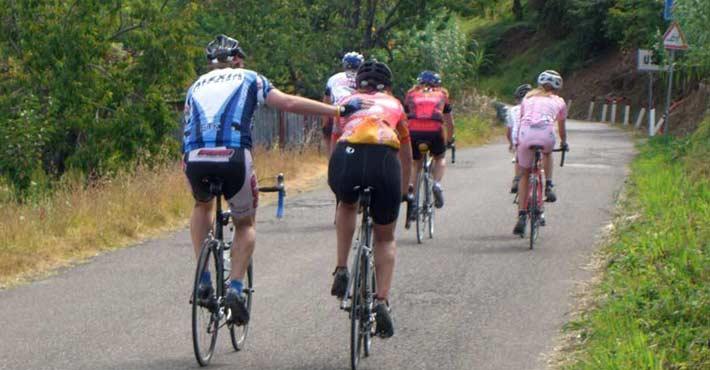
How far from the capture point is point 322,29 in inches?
1251

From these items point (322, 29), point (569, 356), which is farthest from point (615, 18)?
point (569, 356)

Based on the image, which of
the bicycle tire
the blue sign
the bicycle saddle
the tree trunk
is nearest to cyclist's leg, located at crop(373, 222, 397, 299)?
the bicycle tire

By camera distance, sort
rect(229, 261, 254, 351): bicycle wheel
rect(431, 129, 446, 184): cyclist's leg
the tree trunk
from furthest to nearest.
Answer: the tree trunk
rect(431, 129, 446, 184): cyclist's leg
rect(229, 261, 254, 351): bicycle wheel

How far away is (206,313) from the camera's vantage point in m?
7.65

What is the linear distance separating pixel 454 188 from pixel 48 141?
606 cm

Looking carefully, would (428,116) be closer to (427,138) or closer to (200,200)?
(427,138)

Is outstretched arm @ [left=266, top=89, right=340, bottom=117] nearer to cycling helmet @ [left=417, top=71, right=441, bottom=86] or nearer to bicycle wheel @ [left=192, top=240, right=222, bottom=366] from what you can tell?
bicycle wheel @ [left=192, top=240, right=222, bottom=366]

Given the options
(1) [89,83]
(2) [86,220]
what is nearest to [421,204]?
(2) [86,220]

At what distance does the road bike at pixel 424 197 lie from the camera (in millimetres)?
13273

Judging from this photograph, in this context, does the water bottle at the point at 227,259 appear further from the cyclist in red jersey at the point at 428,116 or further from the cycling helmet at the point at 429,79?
the cycling helmet at the point at 429,79

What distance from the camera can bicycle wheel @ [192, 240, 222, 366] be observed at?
7.31 metres

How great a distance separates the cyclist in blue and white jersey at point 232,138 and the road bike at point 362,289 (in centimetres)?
58

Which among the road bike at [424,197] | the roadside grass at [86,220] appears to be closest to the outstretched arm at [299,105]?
the roadside grass at [86,220]

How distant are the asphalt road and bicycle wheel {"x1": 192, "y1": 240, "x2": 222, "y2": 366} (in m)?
0.15
